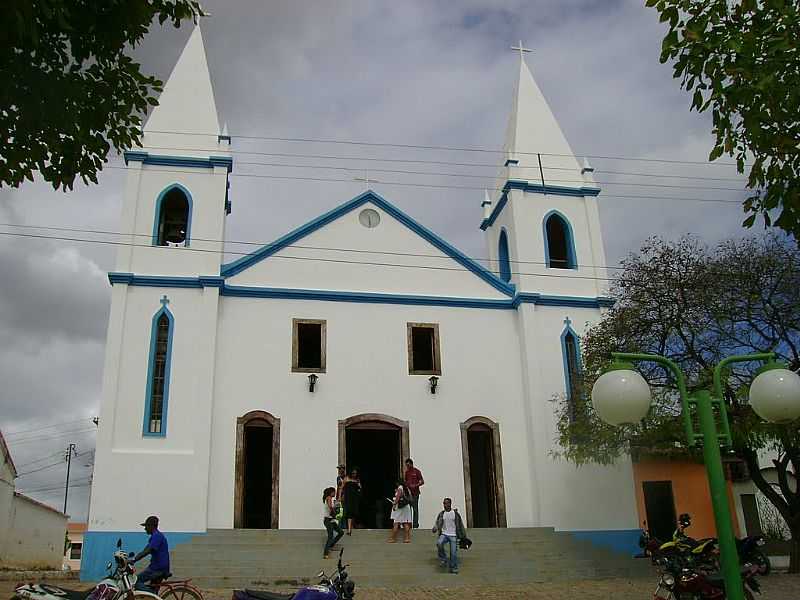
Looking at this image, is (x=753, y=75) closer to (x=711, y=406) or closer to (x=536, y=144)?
(x=711, y=406)

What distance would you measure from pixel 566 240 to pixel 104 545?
11756mm

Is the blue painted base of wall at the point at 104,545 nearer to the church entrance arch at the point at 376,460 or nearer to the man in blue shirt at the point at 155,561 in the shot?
the church entrance arch at the point at 376,460

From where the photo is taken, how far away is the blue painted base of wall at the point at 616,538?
15945mm

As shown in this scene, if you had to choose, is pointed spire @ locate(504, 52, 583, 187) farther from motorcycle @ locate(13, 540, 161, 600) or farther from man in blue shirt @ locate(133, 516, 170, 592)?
motorcycle @ locate(13, 540, 161, 600)

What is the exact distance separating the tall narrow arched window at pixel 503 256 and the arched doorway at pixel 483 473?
4035 millimetres

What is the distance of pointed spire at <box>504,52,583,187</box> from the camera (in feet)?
63.2

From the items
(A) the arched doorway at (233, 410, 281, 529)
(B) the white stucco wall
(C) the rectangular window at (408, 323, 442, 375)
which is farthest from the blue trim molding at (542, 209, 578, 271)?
(B) the white stucco wall

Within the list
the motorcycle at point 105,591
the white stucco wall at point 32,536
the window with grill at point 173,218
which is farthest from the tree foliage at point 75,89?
the white stucco wall at point 32,536

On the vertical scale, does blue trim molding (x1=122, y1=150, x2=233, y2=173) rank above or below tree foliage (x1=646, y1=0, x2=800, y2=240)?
above

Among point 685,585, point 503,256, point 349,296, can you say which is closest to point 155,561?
point 685,585

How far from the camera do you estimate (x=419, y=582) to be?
12.6m

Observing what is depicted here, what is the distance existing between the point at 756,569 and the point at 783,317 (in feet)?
16.8

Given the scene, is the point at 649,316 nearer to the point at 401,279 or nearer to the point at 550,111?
the point at 401,279

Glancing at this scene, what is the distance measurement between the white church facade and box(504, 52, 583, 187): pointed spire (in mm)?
493
